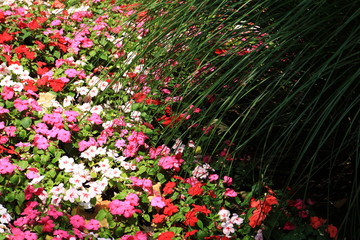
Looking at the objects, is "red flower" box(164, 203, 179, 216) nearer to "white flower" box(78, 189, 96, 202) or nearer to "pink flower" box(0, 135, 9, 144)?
"white flower" box(78, 189, 96, 202)

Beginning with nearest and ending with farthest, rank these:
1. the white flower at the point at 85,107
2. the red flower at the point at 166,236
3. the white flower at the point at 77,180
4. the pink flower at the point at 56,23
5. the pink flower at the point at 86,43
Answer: the red flower at the point at 166,236, the white flower at the point at 77,180, the white flower at the point at 85,107, the pink flower at the point at 86,43, the pink flower at the point at 56,23

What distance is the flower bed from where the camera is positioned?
7.84ft

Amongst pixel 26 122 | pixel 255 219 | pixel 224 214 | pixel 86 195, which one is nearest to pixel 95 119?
pixel 26 122

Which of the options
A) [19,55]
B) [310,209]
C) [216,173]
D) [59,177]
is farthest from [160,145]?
[19,55]

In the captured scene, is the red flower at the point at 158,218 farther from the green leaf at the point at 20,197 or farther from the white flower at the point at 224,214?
the green leaf at the point at 20,197

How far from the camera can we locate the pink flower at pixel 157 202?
2.53 meters

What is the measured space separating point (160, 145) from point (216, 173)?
40 cm

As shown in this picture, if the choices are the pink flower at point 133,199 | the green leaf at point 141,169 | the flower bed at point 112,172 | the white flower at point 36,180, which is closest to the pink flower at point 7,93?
the flower bed at point 112,172

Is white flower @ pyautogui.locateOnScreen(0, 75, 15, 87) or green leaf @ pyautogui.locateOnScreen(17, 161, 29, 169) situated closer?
green leaf @ pyautogui.locateOnScreen(17, 161, 29, 169)

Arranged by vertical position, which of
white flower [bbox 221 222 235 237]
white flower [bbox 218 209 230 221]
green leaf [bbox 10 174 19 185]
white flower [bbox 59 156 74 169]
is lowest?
white flower [bbox 221 222 235 237]

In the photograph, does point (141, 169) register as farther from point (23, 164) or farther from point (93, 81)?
point (93, 81)

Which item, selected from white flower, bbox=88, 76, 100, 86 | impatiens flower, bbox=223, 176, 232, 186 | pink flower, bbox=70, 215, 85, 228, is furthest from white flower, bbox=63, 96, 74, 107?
impatiens flower, bbox=223, 176, 232, 186

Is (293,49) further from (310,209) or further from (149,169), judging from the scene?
(149,169)

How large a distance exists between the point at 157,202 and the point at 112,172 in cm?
32
